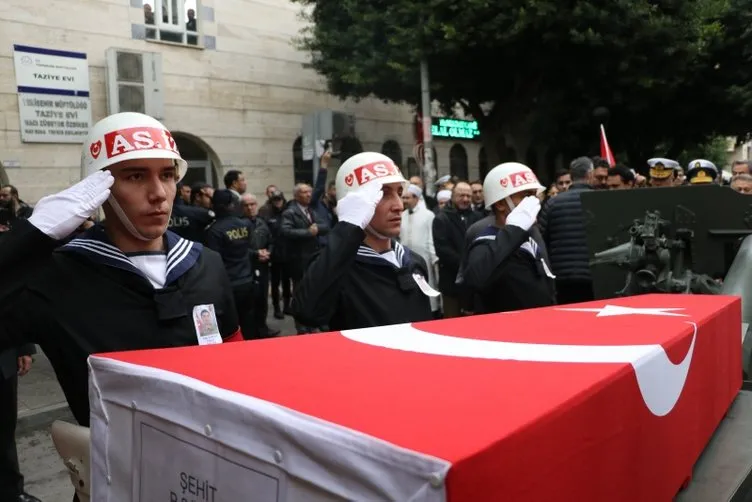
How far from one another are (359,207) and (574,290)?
3.35 metres

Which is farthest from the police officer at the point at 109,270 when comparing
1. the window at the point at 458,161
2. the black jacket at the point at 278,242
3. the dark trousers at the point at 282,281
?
the window at the point at 458,161

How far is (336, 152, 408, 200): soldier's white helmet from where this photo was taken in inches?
123

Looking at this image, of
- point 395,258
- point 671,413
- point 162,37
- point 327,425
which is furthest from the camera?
point 162,37

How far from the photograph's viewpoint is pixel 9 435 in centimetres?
378

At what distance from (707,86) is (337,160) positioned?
10031mm

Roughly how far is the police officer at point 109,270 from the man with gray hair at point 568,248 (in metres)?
3.97

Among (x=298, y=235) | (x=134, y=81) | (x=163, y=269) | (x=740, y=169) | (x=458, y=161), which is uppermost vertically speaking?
(x=134, y=81)

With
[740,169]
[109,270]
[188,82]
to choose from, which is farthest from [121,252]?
[188,82]

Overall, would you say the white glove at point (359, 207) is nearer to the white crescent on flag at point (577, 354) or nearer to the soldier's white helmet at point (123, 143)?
the soldier's white helmet at point (123, 143)

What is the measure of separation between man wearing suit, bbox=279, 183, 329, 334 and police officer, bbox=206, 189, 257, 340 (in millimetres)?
1194

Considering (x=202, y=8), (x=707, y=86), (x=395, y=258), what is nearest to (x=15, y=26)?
(x=202, y=8)

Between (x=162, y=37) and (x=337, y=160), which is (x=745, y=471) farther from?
(x=337, y=160)

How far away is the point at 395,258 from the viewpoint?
3066 millimetres

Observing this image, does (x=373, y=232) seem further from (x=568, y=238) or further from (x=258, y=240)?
(x=258, y=240)
